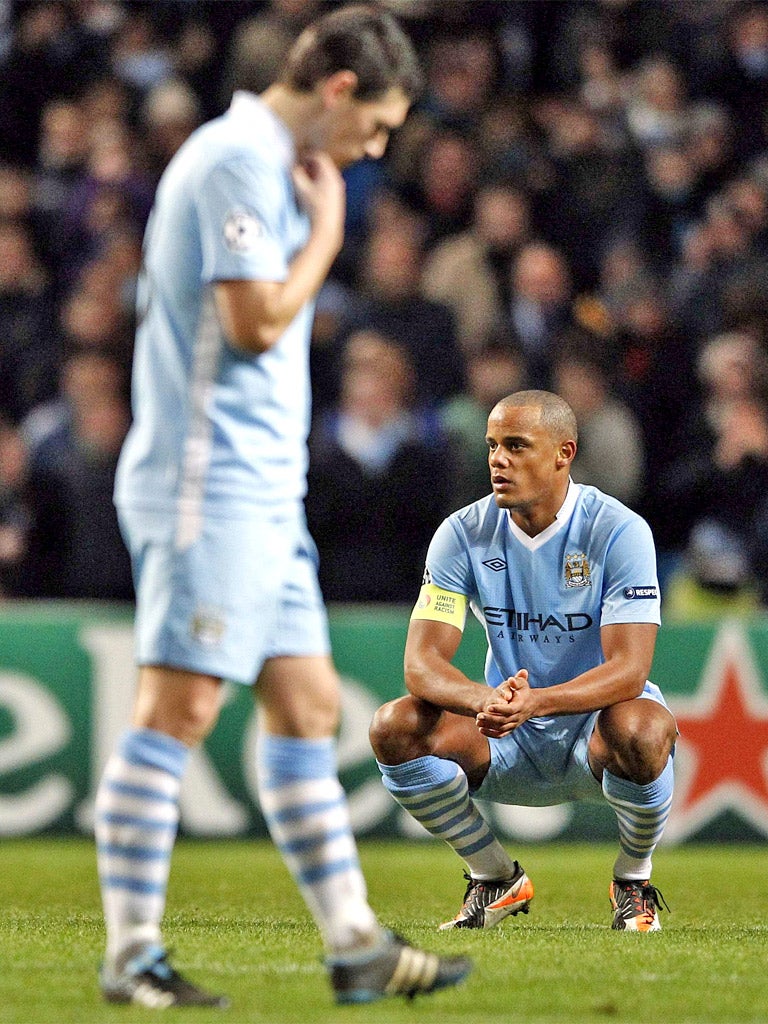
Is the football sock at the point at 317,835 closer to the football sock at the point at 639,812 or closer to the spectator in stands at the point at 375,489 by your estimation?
the football sock at the point at 639,812

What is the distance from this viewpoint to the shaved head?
16.6 ft

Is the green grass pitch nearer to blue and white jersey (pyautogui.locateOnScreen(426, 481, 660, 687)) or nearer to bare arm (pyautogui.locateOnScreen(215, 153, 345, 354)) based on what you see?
blue and white jersey (pyautogui.locateOnScreen(426, 481, 660, 687))

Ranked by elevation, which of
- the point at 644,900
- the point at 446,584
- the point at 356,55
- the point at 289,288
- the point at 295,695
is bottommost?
the point at 644,900

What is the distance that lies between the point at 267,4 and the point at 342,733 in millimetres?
5396

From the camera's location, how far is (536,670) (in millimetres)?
5199

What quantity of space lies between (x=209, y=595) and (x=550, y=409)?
1936mm

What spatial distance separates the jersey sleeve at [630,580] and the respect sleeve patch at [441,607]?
428mm

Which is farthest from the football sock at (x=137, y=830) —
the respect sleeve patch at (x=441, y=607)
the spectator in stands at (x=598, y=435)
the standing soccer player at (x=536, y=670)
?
the spectator in stands at (x=598, y=435)

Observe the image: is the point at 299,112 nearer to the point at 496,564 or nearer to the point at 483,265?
the point at 496,564

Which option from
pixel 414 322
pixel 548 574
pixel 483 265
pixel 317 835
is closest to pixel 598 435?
pixel 414 322

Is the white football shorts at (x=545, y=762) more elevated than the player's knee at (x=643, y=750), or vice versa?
the player's knee at (x=643, y=750)

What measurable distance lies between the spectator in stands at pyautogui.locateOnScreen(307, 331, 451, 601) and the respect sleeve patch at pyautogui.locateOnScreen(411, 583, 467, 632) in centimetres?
286

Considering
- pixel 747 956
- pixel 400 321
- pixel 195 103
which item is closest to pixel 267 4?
pixel 195 103

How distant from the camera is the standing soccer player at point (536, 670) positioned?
4.96 m
